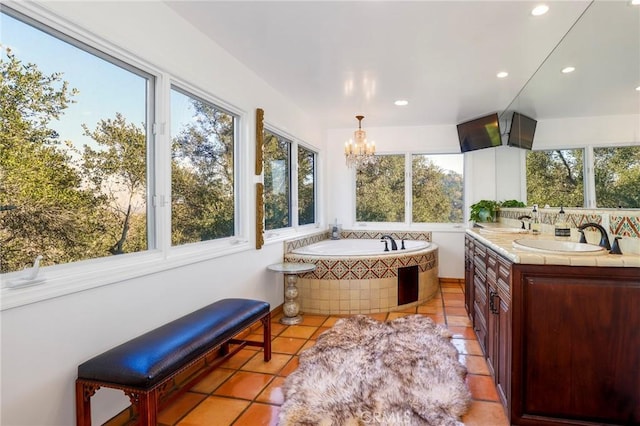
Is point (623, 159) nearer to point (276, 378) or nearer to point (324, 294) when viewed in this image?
point (276, 378)

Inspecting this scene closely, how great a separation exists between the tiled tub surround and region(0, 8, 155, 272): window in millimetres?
2737

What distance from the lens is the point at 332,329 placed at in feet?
10.3

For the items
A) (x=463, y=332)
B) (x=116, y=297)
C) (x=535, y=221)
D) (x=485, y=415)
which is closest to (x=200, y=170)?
(x=116, y=297)

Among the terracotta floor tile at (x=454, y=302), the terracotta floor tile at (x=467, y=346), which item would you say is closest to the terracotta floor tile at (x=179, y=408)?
the terracotta floor tile at (x=467, y=346)

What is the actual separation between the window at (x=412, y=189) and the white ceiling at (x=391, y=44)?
139cm

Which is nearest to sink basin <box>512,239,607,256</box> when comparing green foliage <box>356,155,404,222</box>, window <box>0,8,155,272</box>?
window <box>0,8,155,272</box>

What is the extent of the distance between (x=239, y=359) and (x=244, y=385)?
0.40m

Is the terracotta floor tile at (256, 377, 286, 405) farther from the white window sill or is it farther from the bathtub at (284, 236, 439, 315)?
the bathtub at (284, 236, 439, 315)

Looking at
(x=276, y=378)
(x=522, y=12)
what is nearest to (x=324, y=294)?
(x=276, y=378)

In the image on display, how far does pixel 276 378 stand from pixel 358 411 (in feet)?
2.28

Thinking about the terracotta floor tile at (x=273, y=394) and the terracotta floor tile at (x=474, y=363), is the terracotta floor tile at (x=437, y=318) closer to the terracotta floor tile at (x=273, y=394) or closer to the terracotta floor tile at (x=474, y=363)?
the terracotta floor tile at (x=474, y=363)

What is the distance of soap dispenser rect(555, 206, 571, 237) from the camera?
2.41m

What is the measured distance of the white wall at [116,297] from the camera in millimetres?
1365

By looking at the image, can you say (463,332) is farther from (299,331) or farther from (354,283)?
(299,331)
